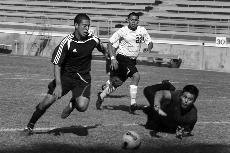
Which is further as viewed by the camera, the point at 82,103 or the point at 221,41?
the point at 221,41

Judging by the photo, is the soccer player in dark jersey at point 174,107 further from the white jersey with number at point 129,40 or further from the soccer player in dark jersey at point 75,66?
the white jersey with number at point 129,40

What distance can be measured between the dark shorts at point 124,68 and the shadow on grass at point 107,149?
3977 mm

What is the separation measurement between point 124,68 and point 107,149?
183 inches

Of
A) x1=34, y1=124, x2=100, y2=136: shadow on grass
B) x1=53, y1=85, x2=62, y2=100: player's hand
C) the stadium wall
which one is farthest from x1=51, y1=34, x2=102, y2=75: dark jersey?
the stadium wall

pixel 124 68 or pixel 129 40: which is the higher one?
pixel 129 40

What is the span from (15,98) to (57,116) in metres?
3.06

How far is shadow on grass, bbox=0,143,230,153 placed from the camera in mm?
6559

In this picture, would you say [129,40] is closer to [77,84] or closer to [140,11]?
[77,84]

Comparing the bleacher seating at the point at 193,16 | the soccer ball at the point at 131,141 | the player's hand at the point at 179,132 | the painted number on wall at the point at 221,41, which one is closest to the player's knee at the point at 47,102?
the soccer ball at the point at 131,141

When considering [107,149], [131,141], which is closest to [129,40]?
[131,141]

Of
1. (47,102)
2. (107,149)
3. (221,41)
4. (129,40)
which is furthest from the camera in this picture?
(221,41)

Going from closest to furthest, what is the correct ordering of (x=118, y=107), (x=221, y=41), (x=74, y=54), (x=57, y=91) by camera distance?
(x=57, y=91) < (x=74, y=54) < (x=118, y=107) < (x=221, y=41)

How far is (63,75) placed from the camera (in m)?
7.94

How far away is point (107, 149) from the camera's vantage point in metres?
6.89
